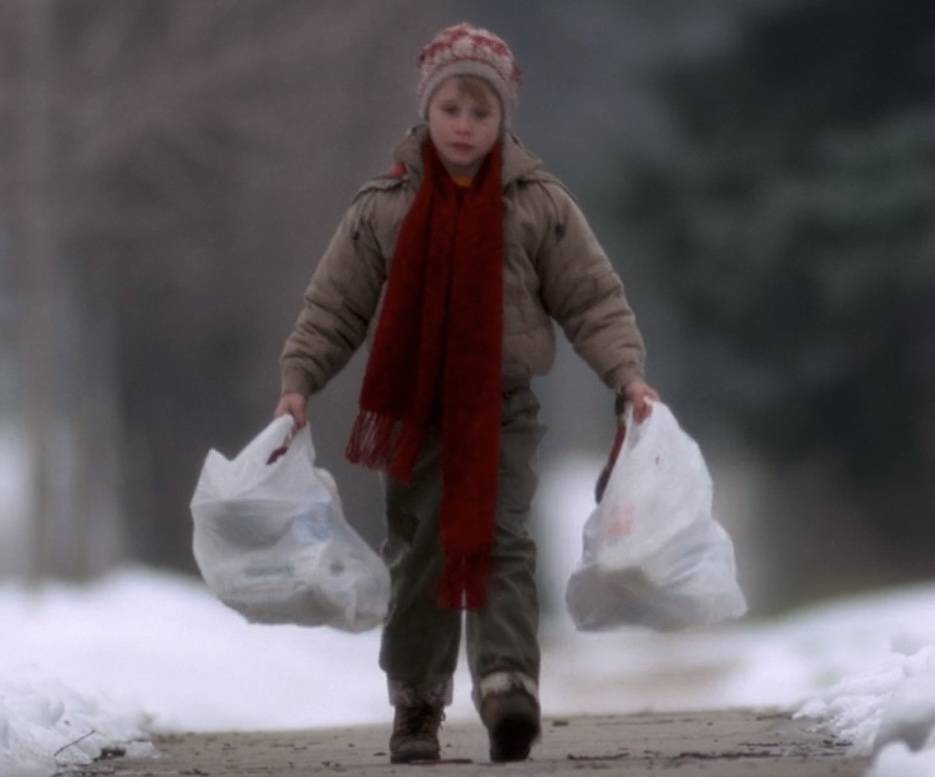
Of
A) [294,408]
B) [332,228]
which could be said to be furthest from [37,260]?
[294,408]

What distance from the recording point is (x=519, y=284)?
8.00 metres

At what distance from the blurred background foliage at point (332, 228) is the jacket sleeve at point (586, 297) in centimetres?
1870

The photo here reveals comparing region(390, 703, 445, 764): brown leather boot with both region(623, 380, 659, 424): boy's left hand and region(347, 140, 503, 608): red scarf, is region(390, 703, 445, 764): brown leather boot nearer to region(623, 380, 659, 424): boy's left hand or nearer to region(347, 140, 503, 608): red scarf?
region(347, 140, 503, 608): red scarf

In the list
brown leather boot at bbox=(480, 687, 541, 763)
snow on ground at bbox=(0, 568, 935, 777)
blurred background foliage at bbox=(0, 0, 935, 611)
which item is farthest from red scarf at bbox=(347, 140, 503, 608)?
blurred background foliage at bbox=(0, 0, 935, 611)

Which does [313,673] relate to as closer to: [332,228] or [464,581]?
[464,581]

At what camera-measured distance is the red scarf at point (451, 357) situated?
7875mm

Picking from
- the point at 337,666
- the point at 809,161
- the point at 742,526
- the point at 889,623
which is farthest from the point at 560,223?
the point at 742,526

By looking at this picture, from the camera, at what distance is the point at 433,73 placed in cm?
806

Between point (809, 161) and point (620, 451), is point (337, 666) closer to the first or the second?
point (809, 161)

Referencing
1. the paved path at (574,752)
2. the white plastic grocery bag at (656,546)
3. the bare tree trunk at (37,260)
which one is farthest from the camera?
the bare tree trunk at (37,260)

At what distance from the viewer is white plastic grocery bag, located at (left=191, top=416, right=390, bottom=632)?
7875mm

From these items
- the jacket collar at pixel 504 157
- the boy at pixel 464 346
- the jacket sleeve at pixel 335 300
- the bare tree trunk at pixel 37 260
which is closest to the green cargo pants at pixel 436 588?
the boy at pixel 464 346

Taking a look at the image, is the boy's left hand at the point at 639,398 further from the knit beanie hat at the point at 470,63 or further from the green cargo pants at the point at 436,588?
the knit beanie hat at the point at 470,63

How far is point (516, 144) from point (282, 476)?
105 centimetres
